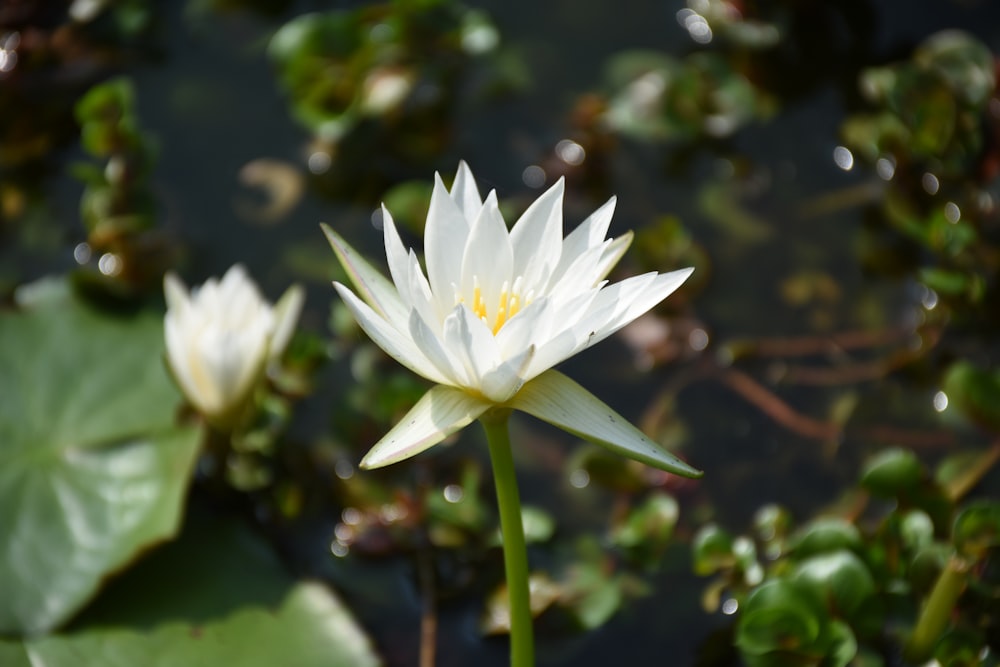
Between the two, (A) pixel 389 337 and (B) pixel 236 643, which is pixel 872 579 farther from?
(B) pixel 236 643

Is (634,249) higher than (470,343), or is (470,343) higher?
(470,343)

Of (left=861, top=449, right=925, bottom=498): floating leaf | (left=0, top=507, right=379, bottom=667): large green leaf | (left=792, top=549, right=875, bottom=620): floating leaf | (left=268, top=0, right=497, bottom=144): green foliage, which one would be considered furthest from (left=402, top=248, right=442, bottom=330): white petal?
(left=268, top=0, right=497, bottom=144): green foliage

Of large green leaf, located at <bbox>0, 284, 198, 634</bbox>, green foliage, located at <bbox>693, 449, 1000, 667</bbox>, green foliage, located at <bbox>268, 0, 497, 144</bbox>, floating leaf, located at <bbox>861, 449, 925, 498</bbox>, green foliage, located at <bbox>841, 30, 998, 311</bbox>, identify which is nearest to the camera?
green foliage, located at <bbox>693, 449, 1000, 667</bbox>

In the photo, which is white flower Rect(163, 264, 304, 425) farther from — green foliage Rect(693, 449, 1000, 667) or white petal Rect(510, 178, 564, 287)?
green foliage Rect(693, 449, 1000, 667)

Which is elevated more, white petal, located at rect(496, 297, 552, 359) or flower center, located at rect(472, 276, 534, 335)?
white petal, located at rect(496, 297, 552, 359)

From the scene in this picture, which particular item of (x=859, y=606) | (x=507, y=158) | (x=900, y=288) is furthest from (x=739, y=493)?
(x=507, y=158)

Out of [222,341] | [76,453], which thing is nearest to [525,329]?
[222,341]

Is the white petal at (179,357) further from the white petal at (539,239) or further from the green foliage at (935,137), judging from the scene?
the green foliage at (935,137)

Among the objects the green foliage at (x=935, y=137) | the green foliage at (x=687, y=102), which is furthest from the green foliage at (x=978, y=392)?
the green foliage at (x=687, y=102)
